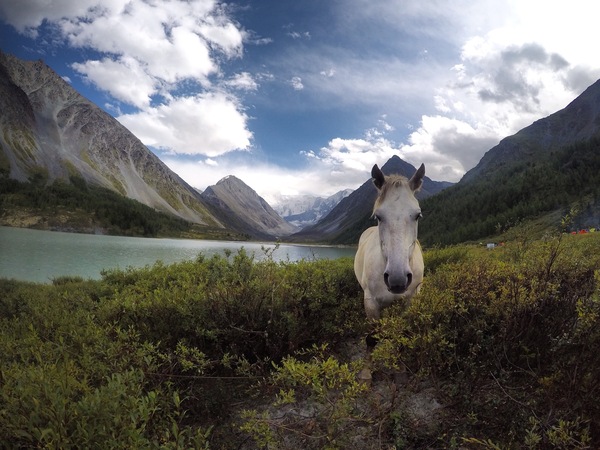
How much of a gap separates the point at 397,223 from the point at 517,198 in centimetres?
16415

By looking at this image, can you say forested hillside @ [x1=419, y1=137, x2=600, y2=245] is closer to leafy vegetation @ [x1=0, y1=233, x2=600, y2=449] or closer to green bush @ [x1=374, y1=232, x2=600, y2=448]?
green bush @ [x1=374, y1=232, x2=600, y2=448]

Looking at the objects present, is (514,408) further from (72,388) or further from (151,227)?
(151,227)

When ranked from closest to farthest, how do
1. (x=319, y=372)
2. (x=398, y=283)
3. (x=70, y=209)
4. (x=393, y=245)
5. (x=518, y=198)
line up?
1. (x=319, y=372)
2. (x=398, y=283)
3. (x=393, y=245)
4. (x=518, y=198)
5. (x=70, y=209)

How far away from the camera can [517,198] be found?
13812 cm

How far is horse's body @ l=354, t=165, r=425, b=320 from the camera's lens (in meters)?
4.48

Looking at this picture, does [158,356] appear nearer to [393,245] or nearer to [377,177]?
[393,245]

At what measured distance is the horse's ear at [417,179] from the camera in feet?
18.9

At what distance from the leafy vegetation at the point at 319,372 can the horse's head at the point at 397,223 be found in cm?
49

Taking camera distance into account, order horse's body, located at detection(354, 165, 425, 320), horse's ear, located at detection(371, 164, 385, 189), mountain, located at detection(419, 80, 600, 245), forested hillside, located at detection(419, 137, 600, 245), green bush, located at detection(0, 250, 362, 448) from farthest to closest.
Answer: forested hillside, located at detection(419, 137, 600, 245)
mountain, located at detection(419, 80, 600, 245)
horse's ear, located at detection(371, 164, 385, 189)
horse's body, located at detection(354, 165, 425, 320)
green bush, located at detection(0, 250, 362, 448)

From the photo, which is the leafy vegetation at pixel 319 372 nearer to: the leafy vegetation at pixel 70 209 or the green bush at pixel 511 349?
the green bush at pixel 511 349

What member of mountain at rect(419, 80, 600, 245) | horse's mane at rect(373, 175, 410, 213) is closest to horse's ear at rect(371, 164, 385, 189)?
horse's mane at rect(373, 175, 410, 213)

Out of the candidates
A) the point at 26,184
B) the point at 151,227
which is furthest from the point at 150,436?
the point at 26,184

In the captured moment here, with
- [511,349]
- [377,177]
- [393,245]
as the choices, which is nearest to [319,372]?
[393,245]

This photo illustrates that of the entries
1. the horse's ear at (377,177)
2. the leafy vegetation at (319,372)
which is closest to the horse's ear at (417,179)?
the horse's ear at (377,177)
